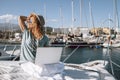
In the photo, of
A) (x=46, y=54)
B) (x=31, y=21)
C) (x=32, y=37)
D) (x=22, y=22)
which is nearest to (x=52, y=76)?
(x=46, y=54)

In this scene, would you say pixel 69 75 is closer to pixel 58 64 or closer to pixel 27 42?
pixel 58 64

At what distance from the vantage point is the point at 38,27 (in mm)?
4043

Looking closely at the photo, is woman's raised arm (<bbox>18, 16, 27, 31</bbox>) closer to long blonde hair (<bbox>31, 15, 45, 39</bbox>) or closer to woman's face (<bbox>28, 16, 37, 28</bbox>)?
woman's face (<bbox>28, 16, 37, 28</bbox>)

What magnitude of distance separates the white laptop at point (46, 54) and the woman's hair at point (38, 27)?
72cm

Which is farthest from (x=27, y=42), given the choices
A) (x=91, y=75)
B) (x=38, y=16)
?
(x=91, y=75)

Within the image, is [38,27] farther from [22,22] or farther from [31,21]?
[22,22]

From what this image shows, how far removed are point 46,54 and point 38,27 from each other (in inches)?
31.1

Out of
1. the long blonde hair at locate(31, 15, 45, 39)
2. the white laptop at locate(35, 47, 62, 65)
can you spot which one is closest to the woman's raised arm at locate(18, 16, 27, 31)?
the long blonde hair at locate(31, 15, 45, 39)

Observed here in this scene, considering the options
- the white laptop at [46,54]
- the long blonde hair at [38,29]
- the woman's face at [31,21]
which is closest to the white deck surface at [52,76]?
the white laptop at [46,54]

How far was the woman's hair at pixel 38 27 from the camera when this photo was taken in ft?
13.3

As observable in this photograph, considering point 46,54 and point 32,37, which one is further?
point 32,37

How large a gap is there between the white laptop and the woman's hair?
28.3 inches

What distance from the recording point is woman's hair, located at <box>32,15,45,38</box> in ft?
13.3

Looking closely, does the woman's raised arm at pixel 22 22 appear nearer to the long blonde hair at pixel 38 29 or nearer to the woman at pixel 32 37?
the woman at pixel 32 37
